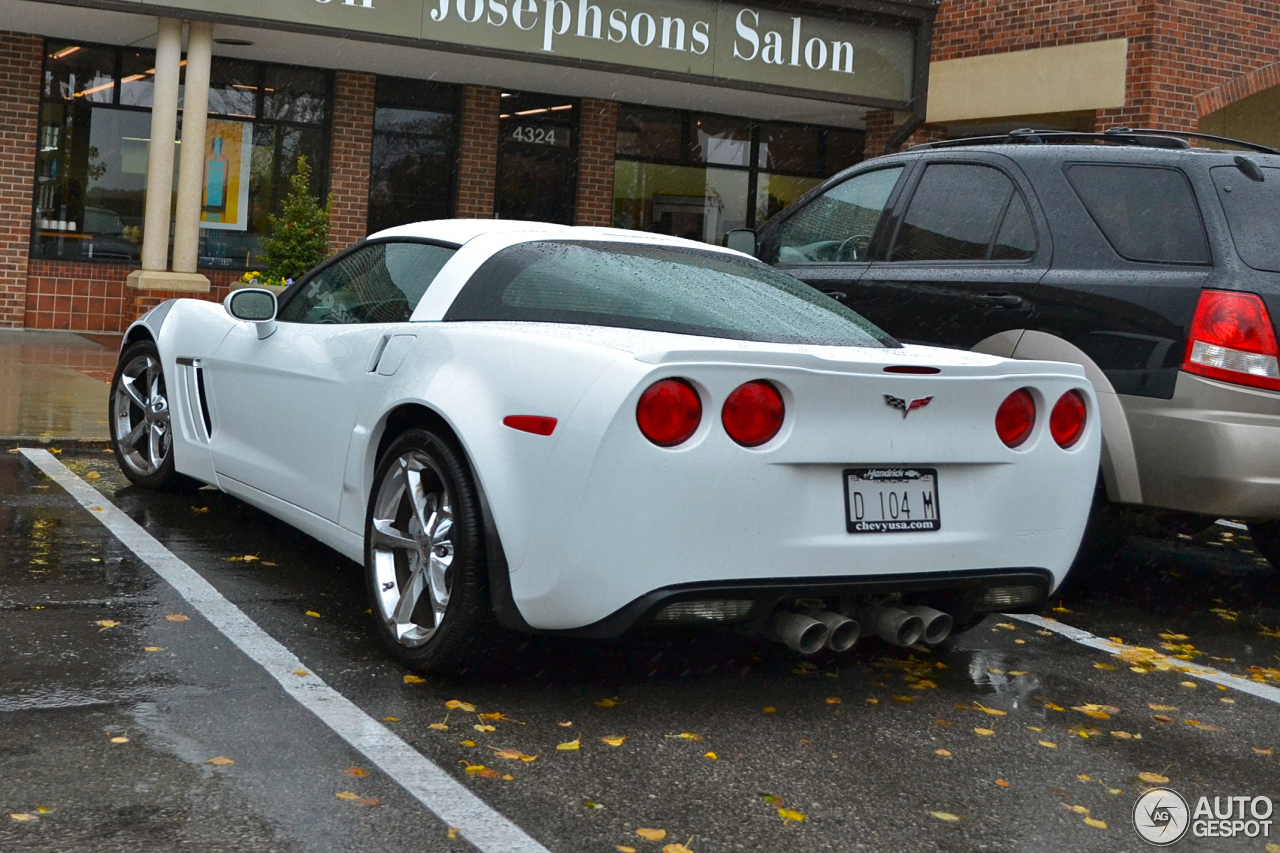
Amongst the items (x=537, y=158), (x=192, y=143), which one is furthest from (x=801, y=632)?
(x=537, y=158)

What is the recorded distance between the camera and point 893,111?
59.5ft

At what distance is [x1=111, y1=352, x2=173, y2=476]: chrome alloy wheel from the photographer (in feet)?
22.8

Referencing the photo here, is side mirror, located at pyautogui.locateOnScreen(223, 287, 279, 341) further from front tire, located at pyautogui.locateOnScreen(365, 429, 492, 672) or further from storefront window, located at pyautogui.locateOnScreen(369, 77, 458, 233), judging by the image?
storefront window, located at pyautogui.locateOnScreen(369, 77, 458, 233)

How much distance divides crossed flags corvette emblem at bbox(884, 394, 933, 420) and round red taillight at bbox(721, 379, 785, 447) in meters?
0.36

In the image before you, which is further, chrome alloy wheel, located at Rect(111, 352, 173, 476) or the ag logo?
chrome alloy wheel, located at Rect(111, 352, 173, 476)

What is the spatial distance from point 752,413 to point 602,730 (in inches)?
38.2

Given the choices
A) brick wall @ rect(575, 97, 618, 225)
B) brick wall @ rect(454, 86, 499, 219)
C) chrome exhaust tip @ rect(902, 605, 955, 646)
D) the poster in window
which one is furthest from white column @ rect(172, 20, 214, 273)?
chrome exhaust tip @ rect(902, 605, 955, 646)

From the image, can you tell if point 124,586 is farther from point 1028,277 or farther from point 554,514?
point 1028,277

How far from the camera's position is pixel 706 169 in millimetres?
20219

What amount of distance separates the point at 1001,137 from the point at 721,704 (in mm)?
3723

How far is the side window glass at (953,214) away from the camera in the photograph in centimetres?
639

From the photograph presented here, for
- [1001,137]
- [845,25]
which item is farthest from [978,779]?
[845,25]

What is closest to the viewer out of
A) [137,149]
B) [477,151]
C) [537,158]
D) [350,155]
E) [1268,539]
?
[1268,539]

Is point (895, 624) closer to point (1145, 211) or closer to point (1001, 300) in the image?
point (1001, 300)
